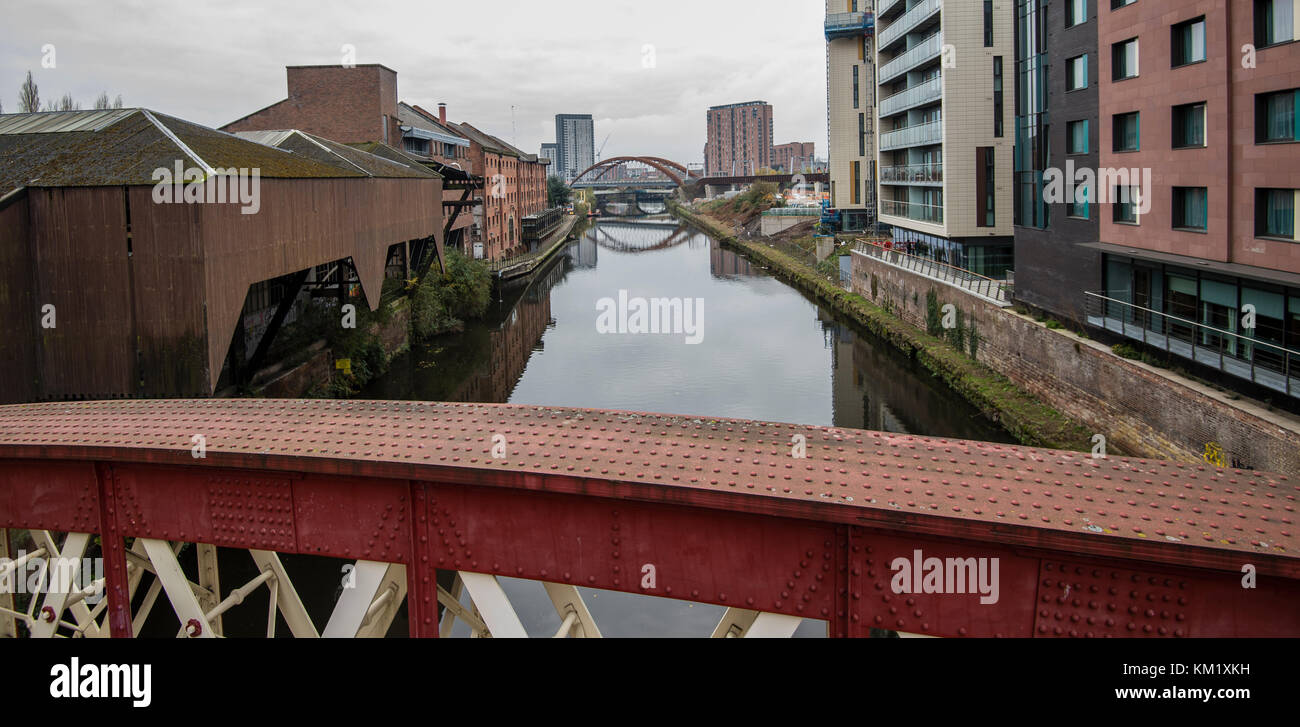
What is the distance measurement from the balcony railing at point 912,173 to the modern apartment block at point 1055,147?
889cm

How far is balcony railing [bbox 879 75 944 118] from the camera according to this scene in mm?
30391

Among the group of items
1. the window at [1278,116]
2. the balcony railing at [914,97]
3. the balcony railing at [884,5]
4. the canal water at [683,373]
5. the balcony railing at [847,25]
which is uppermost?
the balcony railing at [847,25]

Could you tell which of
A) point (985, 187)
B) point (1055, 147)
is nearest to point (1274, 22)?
point (1055, 147)

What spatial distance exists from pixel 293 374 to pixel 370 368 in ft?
16.0

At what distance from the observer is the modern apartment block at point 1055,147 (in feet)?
59.0

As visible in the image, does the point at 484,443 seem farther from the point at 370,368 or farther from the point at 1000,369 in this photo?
the point at 370,368

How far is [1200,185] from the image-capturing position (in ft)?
46.4

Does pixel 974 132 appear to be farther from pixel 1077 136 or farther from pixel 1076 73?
pixel 1077 136

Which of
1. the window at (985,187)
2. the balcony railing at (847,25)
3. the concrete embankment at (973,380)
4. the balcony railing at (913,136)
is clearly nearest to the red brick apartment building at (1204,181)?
the concrete embankment at (973,380)

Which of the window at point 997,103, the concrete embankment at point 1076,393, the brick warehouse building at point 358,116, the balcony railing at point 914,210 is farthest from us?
the brick warehouse building at point 358,116

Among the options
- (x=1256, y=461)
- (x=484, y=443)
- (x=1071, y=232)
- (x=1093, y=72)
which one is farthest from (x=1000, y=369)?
(x=484, y=443)

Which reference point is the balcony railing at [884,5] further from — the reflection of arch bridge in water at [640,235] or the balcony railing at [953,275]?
the reflection of arch bridge in water at [640,235]

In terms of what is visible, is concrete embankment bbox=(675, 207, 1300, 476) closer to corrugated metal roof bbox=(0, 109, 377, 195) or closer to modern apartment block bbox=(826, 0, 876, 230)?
corrugated metal roof bbox=(0, 109, 377, 195)

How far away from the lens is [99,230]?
12.2m
